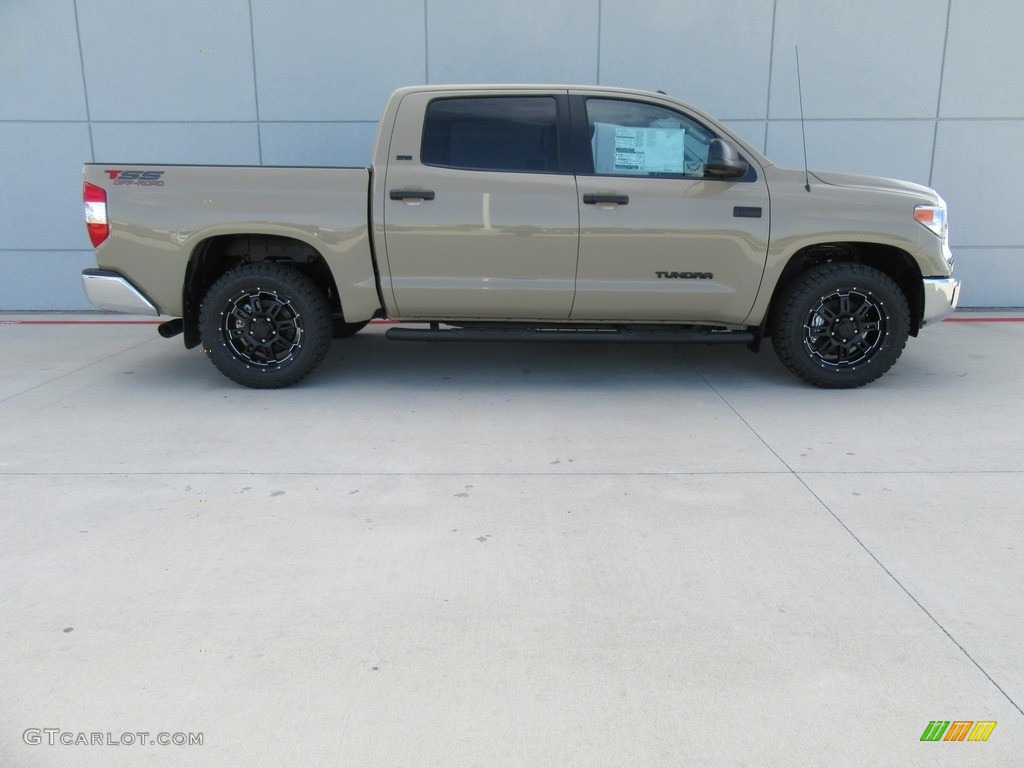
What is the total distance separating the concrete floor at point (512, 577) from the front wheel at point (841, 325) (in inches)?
11.4

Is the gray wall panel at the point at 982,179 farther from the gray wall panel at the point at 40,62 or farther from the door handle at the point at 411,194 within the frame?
the gray wall panel at the point at 40,62

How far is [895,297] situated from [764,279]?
89 centimetres

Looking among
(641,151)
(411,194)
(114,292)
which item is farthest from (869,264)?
(114,292)

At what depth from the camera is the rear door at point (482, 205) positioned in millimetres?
5191

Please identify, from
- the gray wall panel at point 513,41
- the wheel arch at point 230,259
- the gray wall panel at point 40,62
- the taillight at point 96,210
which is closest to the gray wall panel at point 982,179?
the gray wall panel at point 513,41

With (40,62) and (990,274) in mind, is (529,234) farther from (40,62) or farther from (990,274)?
(40,62)

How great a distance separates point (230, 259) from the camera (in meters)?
5.67

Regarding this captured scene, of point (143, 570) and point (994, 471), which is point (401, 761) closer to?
point (143, 570)

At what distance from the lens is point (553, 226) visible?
5195mm

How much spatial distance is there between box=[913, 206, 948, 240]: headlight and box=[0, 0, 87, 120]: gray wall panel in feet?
26.1

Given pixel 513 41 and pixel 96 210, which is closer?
pixel 96 210

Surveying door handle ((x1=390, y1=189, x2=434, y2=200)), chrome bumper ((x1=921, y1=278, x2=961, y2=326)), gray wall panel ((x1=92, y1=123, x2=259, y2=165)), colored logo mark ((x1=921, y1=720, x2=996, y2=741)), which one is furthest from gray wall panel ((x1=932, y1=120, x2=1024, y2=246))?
colored logo mark ((x1=921, y1=720, x2=996, y2=741))

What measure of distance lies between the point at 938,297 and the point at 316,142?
601cm

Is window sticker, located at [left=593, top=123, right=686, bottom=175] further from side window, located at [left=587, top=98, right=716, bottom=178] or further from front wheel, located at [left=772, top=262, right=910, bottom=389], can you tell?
front wheel, located at [left=772, top=262, right=910, bottom=389]
